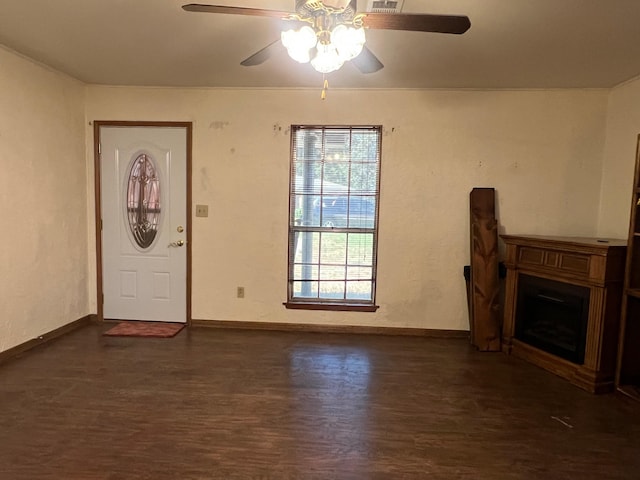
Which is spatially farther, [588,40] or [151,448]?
[588,40]

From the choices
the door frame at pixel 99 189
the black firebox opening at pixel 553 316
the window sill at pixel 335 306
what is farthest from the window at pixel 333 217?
the black firebox opening at pixel 553 316

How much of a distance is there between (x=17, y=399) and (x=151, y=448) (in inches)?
45.0

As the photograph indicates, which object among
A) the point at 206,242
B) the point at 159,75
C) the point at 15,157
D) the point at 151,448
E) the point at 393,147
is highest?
the point at 159,75

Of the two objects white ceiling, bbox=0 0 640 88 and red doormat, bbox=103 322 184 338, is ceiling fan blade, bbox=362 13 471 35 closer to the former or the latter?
white ceiling, bbox=0 0 640 88

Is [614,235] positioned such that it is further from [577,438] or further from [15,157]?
[15,157]

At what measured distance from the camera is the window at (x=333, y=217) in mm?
3820

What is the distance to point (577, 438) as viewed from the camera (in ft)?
7.30

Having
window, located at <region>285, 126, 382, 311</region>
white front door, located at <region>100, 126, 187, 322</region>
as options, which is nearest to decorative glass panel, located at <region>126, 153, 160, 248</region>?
white front door, located at <region>100, 126, 187, 322</region>

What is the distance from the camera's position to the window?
12.5 ft

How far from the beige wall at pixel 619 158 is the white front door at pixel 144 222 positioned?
4.04 m

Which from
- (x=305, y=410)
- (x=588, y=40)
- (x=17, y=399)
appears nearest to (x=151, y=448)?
(x=305, y=410)

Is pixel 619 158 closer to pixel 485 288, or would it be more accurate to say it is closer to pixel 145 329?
pixel 485 288

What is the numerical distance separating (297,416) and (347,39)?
2.09 metres

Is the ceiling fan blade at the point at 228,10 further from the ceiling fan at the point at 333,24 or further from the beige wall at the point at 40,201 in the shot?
the beige wall at the point at 40,201
